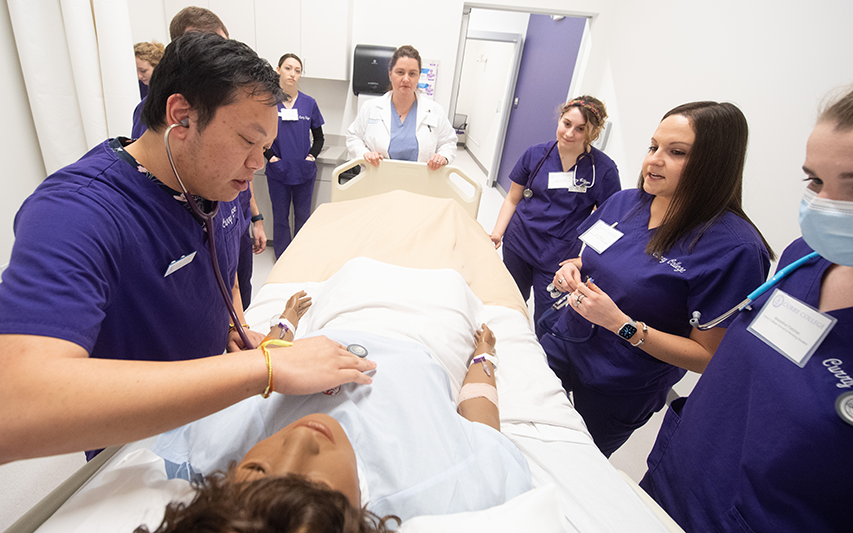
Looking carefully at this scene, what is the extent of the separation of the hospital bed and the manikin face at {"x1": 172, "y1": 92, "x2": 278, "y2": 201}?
1.77ft

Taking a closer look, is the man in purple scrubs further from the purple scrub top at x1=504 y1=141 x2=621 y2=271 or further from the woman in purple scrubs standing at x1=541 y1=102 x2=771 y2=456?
the purple scrub top at x1=504 y1=141 x2=621 y2=271

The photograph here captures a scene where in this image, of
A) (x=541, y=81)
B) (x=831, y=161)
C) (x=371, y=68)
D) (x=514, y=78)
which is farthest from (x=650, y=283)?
(x=514, y=78)

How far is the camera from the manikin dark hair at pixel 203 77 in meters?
0.70

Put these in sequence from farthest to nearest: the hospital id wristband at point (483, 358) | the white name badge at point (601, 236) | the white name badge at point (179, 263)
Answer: the white name badge at point (601, 236), the hospital id wristband at point (483, 358), the white name badge at point (179, 263)

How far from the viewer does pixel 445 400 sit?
94 centimetres

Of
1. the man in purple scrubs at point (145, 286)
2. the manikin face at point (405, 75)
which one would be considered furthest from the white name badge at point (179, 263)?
the manikin face at point (405, 75)

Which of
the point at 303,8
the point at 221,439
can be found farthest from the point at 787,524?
the point at 303,8

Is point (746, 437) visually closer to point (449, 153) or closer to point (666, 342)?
point (666, 342)

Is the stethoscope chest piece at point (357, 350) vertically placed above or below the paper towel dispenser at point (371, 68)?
below

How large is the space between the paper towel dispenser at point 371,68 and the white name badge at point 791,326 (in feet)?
11.3

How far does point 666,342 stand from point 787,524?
461 mm

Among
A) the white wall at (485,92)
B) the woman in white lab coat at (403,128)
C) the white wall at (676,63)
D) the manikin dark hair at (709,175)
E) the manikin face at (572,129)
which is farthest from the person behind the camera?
the white wall at (485,92)

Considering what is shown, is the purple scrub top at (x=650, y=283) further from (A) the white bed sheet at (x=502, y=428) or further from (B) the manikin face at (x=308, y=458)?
(B) the manikin face at (x=308, y=458)

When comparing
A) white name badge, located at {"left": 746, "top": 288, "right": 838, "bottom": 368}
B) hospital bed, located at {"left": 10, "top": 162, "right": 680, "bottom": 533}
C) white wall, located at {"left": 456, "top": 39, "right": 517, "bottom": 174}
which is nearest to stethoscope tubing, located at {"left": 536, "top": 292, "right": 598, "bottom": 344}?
hospital bed, located at {"left": 10, "top": 162, "right": 680, "bottom": 533}
